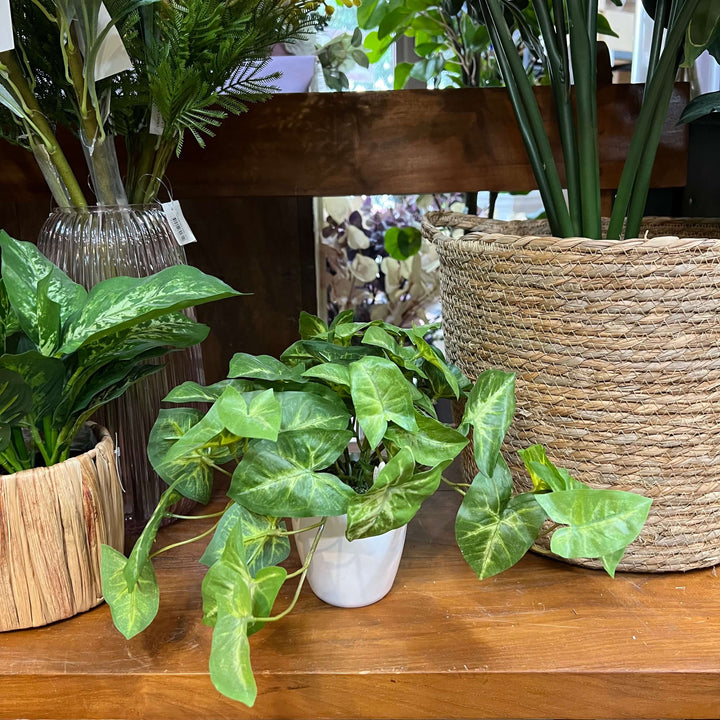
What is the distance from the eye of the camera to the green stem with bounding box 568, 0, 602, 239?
635 mm

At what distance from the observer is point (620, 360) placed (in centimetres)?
57

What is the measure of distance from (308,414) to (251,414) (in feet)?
0.18

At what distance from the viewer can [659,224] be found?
0.80 metres

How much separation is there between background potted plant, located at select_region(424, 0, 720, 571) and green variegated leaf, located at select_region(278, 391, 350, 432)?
183mm

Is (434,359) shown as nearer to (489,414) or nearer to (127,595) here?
(489,414)

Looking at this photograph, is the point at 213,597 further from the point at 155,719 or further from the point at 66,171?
the point at 66,171

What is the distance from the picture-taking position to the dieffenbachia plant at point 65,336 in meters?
0.53

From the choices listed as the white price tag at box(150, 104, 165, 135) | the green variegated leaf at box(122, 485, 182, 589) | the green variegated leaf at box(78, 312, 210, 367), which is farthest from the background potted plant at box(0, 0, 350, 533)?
the green variegated leaf at box(122, 485, 182, 589)

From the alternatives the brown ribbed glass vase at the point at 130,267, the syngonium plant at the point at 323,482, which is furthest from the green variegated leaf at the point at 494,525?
the brown ribbed glass vase at the point at 130,267

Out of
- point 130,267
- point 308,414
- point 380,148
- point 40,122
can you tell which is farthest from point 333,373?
point 380,148

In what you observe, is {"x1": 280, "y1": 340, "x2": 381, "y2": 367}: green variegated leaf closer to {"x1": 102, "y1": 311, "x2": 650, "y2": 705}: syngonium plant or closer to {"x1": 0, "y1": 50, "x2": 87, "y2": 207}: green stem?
{"x1": 102, "y1": 311, "x2": 650, "y2": 705}: syngonium plant

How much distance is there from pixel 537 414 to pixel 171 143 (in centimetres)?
44

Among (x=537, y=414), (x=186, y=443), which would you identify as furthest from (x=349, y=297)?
(x=186, y=443)

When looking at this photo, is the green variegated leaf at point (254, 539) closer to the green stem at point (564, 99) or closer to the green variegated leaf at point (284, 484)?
the green variegated leaf at point (284, 484)
